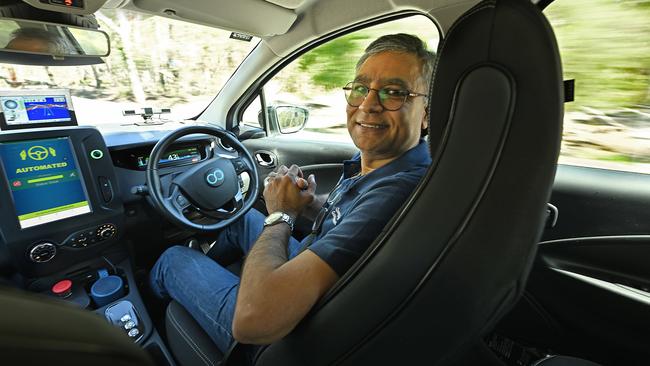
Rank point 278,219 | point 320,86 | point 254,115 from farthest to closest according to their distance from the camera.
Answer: point 254,115 < point 320,86 < point 278,219

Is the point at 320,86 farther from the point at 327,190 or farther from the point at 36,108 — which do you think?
the point at 36,108

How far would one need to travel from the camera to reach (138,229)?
1859 millimetres

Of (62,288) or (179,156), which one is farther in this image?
(179,156)

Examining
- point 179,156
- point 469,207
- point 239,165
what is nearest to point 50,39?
point 179,156

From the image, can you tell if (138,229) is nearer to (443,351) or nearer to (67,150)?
(67,150)

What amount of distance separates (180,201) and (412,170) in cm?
119

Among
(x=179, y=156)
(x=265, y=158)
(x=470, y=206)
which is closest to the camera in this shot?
(x=470, y=206)

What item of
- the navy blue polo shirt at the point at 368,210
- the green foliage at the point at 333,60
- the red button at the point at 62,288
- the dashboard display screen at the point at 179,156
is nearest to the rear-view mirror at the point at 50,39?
the dashboard display screen at the point at 179,156

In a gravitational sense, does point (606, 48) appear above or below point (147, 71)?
below

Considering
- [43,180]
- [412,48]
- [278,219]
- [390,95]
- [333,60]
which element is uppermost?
[333,60]

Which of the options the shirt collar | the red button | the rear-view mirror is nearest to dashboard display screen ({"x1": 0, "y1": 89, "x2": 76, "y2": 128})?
the rear-view mirror

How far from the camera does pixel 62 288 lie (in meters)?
1.48

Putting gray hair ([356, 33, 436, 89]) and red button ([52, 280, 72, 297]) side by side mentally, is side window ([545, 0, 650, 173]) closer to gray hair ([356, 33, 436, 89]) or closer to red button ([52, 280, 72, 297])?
gray hair ([356, 33, 436, 89])

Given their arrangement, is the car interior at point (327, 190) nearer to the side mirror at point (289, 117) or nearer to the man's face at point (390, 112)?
the side mirror at point (289, 117)
